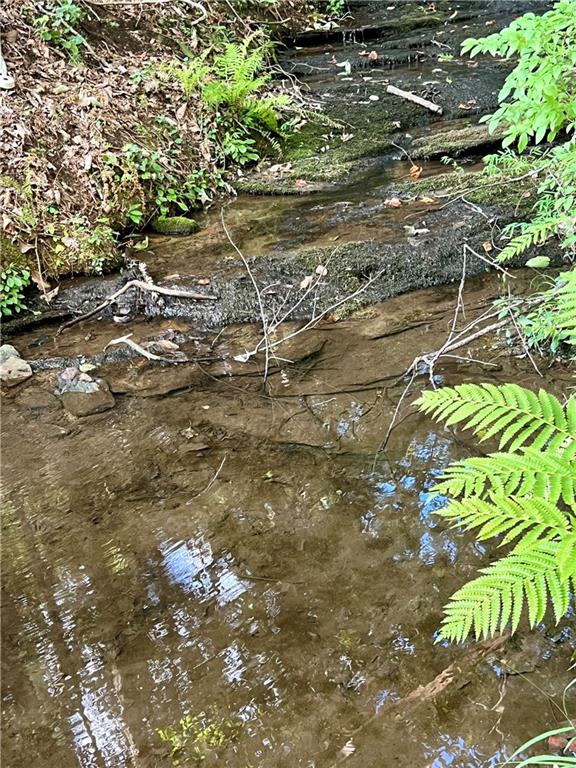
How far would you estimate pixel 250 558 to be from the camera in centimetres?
288

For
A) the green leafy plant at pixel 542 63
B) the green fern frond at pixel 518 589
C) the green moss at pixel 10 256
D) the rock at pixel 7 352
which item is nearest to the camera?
the green fern frond at pixel 518 589

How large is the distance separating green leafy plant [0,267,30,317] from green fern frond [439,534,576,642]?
4236 mm

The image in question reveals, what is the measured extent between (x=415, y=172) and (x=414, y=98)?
230 centimetres

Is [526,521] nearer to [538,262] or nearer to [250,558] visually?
[250,558]

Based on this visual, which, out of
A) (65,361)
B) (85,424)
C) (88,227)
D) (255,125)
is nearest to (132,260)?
(88,227)

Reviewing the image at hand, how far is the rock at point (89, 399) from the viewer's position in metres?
3.98

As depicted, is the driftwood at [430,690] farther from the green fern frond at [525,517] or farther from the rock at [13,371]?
the rock at [13,371]

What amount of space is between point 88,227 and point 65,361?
5.27 feet

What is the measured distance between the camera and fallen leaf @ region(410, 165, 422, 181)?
640cm

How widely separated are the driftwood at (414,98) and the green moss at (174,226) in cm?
387

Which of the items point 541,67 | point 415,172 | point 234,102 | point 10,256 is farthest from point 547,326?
point 234,102

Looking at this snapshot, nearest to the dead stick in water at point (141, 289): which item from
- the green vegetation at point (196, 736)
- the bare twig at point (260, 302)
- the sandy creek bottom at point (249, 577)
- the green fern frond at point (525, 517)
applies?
the bare twig at point (260, 302)

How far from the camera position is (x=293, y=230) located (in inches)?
226

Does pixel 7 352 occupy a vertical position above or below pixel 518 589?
below
